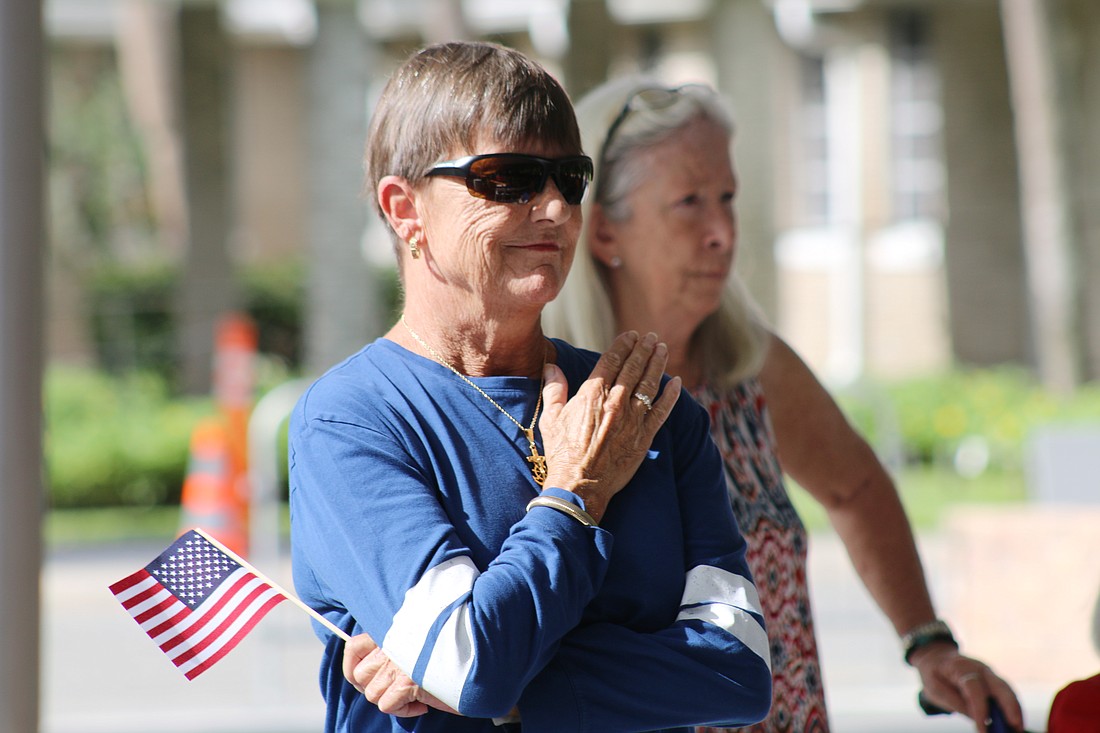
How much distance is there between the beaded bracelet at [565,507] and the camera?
1.80m

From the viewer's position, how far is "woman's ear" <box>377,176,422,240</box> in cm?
193

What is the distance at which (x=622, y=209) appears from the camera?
272 cm

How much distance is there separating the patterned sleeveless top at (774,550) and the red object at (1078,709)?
0.48 metres

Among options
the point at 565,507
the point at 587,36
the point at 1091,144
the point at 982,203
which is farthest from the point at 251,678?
the point at 982,203

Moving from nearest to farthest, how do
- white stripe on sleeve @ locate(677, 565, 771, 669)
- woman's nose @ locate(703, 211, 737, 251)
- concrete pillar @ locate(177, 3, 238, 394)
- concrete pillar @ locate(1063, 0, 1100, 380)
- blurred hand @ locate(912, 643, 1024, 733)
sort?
white stripe on sleeve @ locate(677, 565, 771, 669) < blurred hand @ locate(912, 643, 1024, 733) < woman's nose @ locate(703, 211, 737, 251) < concrete pillar @ locate(177, 3, 238, 394) < concrete pillar @ locate(1063, 0, 1100, 380)

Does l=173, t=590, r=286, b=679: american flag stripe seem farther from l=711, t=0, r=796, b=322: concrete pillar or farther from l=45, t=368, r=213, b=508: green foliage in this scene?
l=711, t=0, r=796, b=322: concrete pillar

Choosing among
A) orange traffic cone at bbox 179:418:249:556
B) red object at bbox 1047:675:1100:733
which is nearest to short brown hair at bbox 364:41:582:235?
red object at bbox 1047:675:1100:733

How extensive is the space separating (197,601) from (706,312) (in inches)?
46.4

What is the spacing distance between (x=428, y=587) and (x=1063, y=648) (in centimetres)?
587

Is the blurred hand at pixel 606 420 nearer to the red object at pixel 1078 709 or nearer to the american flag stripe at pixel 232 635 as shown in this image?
the american flag stripe at pixel 232 635

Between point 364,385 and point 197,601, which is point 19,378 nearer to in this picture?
point 197,601

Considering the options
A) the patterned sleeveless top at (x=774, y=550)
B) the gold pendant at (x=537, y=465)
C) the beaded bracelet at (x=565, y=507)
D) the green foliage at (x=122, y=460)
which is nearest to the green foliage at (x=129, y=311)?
the green foliage at (x=122, y=460)

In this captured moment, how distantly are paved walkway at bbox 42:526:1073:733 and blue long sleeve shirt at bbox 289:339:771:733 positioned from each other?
13.3 feet

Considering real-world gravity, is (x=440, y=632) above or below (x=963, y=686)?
above
